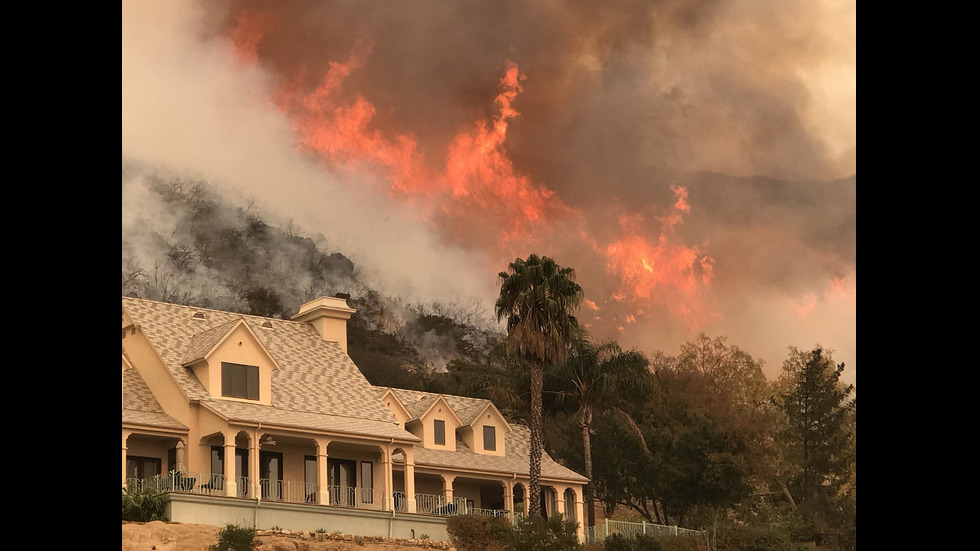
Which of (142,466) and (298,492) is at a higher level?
(142,466)

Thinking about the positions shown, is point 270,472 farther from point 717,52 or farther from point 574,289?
point 717,52

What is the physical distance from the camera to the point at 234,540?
110ft

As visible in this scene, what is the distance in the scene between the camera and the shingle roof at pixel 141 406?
36.4 meters

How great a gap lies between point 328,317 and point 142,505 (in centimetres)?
1333

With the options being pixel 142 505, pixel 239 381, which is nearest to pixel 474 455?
pixel 239 381

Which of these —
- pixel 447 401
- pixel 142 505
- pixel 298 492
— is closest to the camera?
pixel 142 505

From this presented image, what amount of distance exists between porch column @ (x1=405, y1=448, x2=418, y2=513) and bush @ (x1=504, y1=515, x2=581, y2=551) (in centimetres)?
341

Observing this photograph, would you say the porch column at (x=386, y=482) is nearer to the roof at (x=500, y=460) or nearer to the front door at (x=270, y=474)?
the roof at (x=500, y=460)

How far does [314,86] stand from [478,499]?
54.7 meters

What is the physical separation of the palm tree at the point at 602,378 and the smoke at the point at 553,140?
3017cm

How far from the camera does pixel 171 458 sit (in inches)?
1484

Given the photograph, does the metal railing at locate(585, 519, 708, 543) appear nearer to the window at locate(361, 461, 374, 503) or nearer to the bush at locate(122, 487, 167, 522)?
the window at locate(361, 461, 374, 503)

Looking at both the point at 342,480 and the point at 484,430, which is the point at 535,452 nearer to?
the point at 484,430

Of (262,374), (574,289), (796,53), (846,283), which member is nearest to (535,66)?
(796,53)
